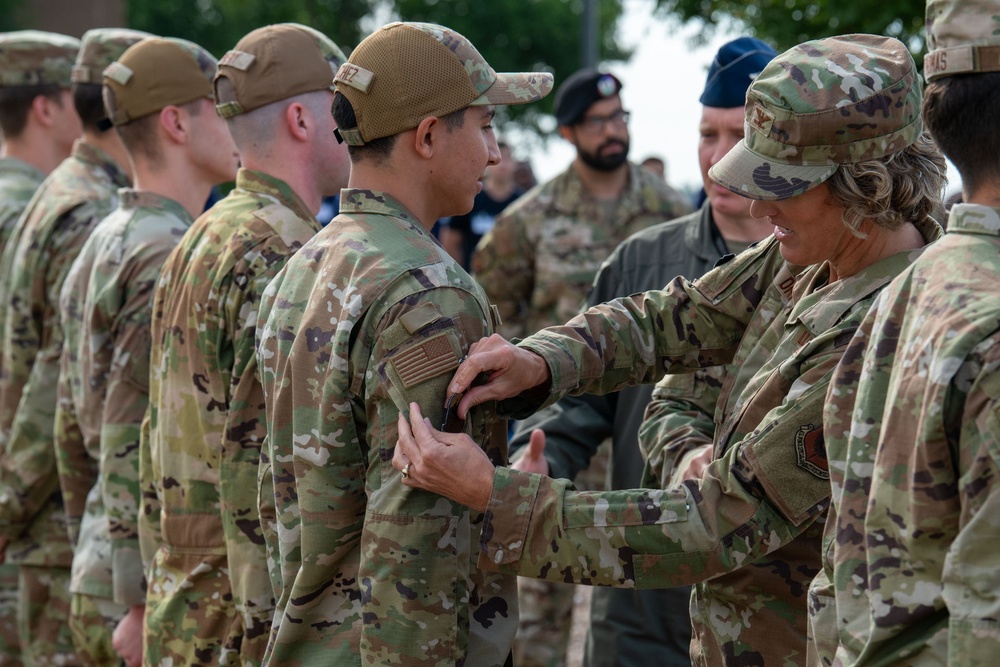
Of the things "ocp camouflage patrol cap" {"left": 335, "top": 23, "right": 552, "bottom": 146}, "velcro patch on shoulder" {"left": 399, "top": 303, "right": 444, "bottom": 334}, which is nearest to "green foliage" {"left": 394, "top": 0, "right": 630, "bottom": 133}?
"ocp camouflage patrol cap" {"left": 335, "top": 23, "right": 552, "bottom": 146}

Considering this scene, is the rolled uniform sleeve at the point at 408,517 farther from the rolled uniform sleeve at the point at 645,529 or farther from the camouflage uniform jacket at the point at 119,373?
the camouflage uniform jacket at the point at 119,373

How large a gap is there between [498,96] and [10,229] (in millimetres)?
4110

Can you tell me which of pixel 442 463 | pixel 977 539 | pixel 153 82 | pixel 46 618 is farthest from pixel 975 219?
pixel 46 618

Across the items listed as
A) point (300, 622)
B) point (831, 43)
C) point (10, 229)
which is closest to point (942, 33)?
point (831, 43)

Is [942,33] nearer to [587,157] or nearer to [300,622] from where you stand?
[300,622]

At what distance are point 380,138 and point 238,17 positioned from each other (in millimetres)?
29394

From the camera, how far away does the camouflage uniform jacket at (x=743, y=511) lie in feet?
8.75

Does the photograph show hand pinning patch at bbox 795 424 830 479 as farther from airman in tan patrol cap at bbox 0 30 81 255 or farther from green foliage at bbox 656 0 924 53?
airman in tan patrol cap at bbox 0 30 81 255

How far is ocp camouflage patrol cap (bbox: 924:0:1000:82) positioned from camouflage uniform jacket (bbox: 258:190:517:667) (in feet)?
3.81

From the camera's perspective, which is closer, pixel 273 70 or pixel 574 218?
pixel 273 70

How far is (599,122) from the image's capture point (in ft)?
24.4

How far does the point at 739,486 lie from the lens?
2.72 meters

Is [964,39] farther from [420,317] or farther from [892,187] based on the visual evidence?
[420,317]

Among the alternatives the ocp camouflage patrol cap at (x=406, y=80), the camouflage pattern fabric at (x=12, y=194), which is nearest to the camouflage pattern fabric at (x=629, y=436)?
the ocp camouflage patrol cap at (x=406, y=80)
